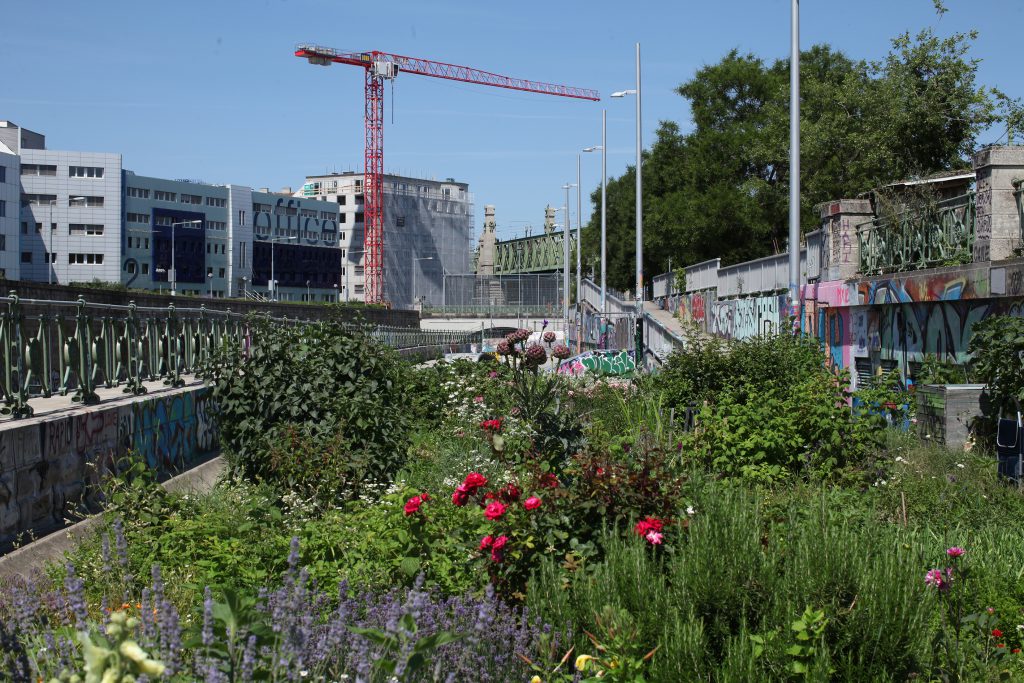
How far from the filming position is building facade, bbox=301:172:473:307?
13125 centimetres

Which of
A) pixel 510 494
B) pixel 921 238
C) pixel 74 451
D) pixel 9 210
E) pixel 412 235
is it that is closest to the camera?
pixel 510 494

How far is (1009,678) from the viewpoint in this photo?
16.4ft

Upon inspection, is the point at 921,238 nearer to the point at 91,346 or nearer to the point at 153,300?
the point at 91,346

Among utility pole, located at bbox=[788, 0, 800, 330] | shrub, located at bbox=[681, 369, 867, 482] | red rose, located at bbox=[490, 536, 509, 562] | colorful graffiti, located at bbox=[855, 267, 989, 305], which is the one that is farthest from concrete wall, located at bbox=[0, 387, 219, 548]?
utility pole, located at bbox=[788, 0, 800, 330]

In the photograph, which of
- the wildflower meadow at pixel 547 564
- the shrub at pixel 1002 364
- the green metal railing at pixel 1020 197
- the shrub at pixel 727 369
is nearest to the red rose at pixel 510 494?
the wildflower meadow at pixel 547 564

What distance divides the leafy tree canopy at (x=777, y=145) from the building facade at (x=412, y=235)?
5980cm

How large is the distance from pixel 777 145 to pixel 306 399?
37.8 meters

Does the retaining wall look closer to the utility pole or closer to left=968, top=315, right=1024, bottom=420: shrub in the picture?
left=968, top=315, right=1024, bottom=420: shrub

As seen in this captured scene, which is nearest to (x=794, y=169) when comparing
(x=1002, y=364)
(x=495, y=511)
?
(x=1002, y=364)

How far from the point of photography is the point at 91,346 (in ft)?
35.5

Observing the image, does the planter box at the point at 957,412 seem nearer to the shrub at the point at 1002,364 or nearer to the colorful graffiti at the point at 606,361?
the shrub at the point at 1002,364

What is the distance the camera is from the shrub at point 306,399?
9.91 meters

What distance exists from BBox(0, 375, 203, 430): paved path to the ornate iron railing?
10404 mm

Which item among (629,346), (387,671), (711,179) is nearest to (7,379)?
(387,671)
